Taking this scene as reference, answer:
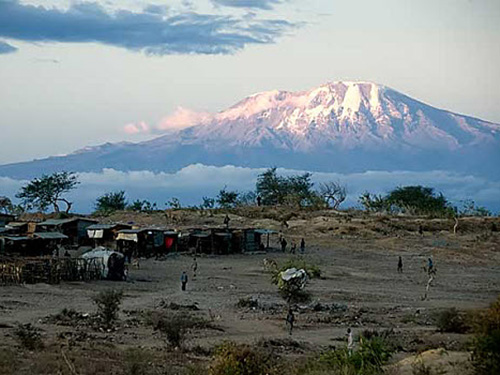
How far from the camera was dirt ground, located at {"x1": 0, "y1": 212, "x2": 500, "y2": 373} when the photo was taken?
3081 centimetres

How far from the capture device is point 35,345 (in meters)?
24.1

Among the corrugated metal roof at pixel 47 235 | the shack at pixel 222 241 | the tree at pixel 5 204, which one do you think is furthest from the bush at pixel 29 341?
the tree at pixel 5 204

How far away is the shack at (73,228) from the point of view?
2862 inches

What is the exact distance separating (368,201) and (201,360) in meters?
97.8

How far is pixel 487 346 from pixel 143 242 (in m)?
53.8

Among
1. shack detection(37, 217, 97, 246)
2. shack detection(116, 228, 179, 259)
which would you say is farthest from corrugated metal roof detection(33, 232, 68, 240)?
shack detection(37, 217, 97, 246)

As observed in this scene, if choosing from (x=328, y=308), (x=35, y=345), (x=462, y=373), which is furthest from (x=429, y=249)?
(x=462, y=373)

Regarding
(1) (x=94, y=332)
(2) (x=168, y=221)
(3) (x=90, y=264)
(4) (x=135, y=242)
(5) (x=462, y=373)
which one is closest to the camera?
(5) (x=462, y=373)

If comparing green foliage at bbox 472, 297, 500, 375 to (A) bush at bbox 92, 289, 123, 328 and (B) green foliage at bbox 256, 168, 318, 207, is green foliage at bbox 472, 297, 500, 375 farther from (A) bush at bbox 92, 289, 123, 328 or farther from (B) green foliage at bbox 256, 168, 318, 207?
(B) green foliage at bbox 256, 168, 318, 207

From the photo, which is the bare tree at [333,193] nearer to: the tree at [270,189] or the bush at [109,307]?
the tree at [270,189]

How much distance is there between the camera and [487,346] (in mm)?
14883

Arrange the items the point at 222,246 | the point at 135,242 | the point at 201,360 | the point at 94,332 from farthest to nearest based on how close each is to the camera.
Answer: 1. the point at 222,246
2. the point at 135,242
3. the point at 94,332
4. the point at 201,360

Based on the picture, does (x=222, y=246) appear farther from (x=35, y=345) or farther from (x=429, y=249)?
(x=35, y=345)

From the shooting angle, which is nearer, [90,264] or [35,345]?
[35,345]
